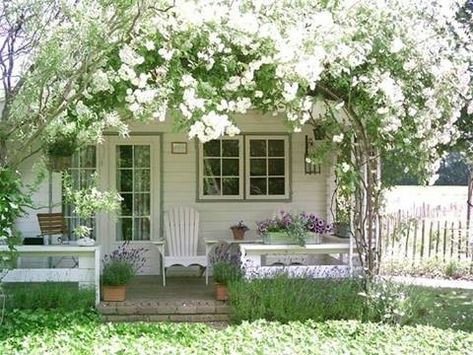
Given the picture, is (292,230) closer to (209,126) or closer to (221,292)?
(221,292)

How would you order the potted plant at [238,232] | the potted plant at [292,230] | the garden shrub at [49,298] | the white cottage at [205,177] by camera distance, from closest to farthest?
the garden shrub at [49,298], the potted plant at [292,230], the potted plant at [238,232], the white cottage at [205,177]

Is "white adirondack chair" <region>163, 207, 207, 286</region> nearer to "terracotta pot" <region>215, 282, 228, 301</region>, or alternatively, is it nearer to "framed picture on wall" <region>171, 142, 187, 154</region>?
"framed picture on wall" <region>171, 142, 187, 154</region>

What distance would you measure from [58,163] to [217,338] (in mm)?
3397

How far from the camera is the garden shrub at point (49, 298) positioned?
6094 millimetres

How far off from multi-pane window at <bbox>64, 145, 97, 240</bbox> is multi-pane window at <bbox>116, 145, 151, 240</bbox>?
1.08 ft

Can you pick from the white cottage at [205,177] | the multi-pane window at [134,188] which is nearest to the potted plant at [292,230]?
the white cottage at [205,177]

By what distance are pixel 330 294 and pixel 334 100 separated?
177cm

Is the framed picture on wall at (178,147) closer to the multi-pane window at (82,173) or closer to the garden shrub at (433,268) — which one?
the multi-pane window at (82,173)

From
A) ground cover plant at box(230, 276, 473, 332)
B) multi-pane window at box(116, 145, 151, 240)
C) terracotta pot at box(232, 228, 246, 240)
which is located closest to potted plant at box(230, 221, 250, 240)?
terracotta pot at box(232, 228, 246, 240)

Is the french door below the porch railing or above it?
above

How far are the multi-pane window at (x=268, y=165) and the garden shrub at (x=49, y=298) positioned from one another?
3065 mm

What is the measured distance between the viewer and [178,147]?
867 cm

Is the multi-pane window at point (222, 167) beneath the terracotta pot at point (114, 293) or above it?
above

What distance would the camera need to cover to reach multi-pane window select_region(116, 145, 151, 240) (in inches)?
341
